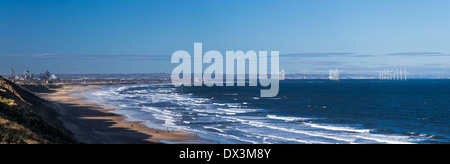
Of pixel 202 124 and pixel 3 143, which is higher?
pixel 3 143

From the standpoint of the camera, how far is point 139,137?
102 ft

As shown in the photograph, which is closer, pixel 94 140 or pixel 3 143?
pixel 3 143

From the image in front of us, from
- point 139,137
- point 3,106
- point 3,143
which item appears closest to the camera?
point 3,143

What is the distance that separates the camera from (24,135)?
18.2 metres

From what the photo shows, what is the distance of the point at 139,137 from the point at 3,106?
32.9 ft
